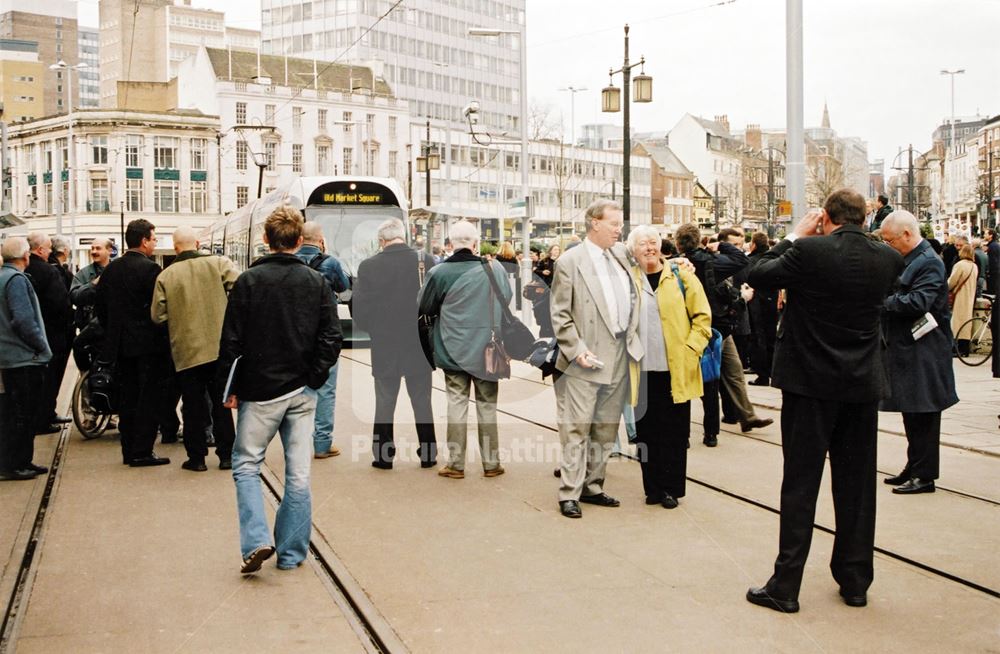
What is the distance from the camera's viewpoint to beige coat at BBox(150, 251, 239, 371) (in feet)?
29.7

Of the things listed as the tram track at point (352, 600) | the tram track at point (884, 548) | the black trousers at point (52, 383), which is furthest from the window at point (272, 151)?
the tram track at point (352, 600)

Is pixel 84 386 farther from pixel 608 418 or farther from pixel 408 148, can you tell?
pixel 408 148

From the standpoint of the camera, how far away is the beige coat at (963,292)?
16922 millimetres

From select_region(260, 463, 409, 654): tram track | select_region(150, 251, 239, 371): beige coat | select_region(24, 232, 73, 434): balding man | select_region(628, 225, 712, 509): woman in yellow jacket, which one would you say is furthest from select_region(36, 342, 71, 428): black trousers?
select_region(628, 225, 712, 509): woman in yellow jacket

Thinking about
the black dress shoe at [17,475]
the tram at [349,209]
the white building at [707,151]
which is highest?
the white building at [707,151]

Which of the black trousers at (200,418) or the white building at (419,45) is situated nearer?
the black trousers at (200,418)

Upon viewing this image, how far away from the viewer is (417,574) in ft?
19.4

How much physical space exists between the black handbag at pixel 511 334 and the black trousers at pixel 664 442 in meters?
1.18

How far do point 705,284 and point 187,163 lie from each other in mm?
79833

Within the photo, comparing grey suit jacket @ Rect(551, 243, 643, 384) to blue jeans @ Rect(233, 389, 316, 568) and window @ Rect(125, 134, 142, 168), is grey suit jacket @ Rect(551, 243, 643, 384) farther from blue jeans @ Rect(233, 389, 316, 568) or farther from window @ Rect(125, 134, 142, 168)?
window @ Rect(125, 134, 142, 168)

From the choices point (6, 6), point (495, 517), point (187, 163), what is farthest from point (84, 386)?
point (6, 6)

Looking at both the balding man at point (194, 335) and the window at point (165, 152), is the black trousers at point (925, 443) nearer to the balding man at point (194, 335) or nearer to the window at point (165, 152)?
the balding man at point (194, 335)

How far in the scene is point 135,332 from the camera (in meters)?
9.50

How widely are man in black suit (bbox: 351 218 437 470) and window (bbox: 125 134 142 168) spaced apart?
79718 millimetres
